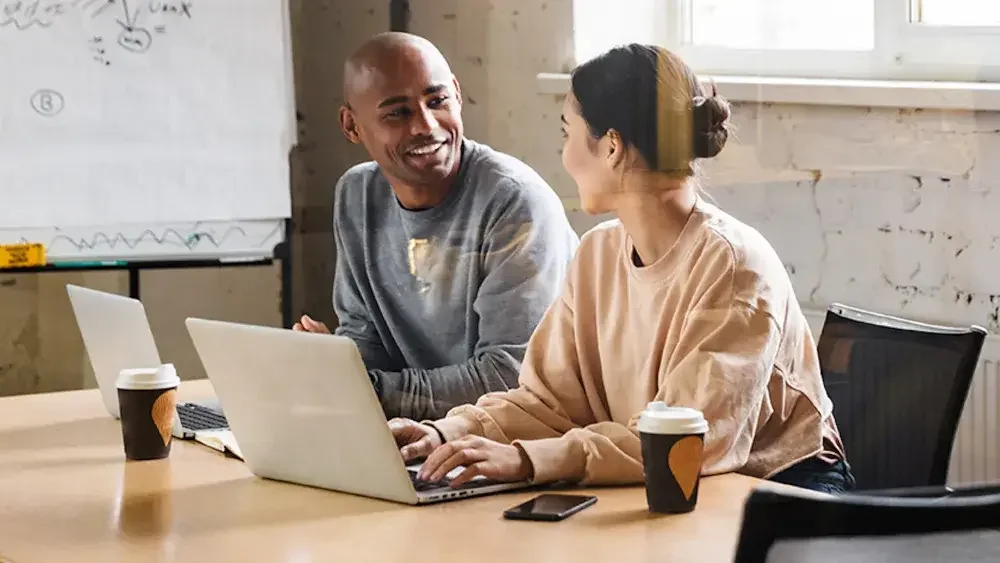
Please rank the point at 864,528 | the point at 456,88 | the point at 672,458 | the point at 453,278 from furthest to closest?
the point at 456,88 < the point at 453,278 < the point at 672,458 < the point at 864,528

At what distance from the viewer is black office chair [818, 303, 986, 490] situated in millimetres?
1742

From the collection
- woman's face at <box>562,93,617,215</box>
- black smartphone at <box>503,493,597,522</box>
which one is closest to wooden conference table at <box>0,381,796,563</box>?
black smartphone at <box>503,493,597,522</box>

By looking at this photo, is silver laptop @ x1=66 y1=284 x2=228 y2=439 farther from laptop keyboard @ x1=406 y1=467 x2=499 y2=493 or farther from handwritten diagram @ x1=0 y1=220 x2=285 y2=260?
handwritten diagram @ x1=0 y1=220 x2=285 y2=260

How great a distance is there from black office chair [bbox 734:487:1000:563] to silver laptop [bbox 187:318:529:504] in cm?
69

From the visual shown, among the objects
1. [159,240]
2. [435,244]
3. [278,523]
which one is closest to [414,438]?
[278,523]

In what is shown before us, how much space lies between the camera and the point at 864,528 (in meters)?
0.81

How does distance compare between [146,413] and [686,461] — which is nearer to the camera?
[686,461]

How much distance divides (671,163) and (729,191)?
0.66 metres

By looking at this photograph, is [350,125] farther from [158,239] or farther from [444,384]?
[158,239]

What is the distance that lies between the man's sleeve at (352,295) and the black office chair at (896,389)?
737 millimetres

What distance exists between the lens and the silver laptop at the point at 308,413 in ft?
4.81

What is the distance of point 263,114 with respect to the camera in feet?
10.8

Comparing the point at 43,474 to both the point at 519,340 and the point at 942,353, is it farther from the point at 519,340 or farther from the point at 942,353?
the point at 942,353

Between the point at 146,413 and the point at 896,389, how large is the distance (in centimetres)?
99
